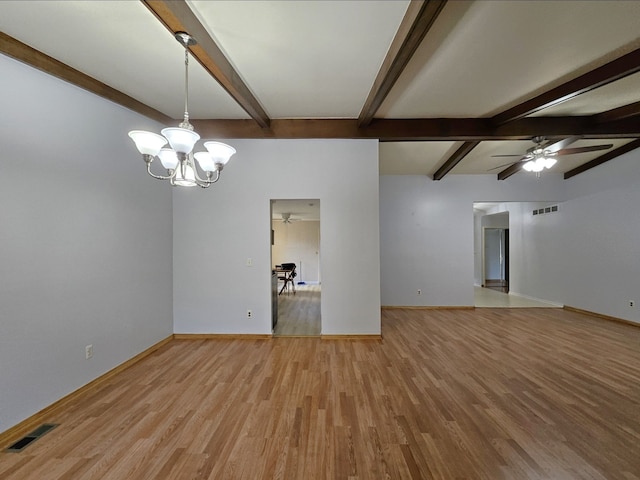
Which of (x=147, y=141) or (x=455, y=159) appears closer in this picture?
(x=147, y=141)

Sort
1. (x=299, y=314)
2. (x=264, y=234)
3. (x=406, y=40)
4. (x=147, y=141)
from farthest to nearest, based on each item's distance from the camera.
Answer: (x=299, y=314) → (x=264, y=234) → (x=406, y=40) → (x=147, y=141)

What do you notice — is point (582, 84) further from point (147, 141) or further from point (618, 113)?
point (147, 141)

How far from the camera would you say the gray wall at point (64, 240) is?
2.02 m

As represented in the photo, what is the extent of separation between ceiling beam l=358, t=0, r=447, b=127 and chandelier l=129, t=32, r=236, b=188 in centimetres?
160

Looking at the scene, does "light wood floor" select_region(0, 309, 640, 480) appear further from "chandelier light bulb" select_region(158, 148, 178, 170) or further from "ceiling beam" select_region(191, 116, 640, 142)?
"ceiling beam" select_region(191, 116, 640, 142)

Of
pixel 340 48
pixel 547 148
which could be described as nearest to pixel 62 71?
pixel 340 48

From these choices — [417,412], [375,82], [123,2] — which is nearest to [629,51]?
[375,82]

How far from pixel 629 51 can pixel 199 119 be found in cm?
480

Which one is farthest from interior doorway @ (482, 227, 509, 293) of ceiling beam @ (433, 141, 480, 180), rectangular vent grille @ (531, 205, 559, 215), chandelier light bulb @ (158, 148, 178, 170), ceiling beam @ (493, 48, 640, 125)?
chandelier light bulb @ (158, 148, 178, 170)

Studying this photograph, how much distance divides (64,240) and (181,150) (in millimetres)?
1617

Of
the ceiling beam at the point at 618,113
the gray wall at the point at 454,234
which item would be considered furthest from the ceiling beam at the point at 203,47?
the ceiling beam at the point at 618,113

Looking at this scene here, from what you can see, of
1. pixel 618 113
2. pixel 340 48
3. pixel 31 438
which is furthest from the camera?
pixel 618 113

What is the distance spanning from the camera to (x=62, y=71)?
237 centimetres

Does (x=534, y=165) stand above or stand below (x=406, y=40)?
below
